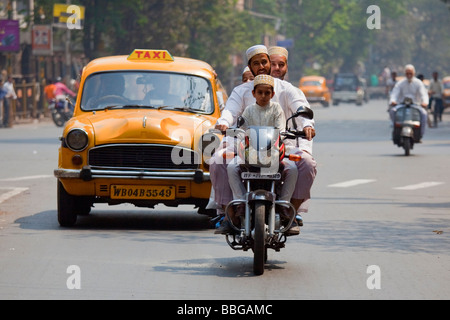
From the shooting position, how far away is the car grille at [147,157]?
1267cm

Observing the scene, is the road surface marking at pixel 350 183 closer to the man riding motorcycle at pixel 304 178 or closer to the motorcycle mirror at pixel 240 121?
the man riding motorcycle at pixel 304 178


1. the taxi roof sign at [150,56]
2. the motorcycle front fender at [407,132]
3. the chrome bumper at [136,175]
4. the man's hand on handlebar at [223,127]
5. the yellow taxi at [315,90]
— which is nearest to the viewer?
the man's hand on handlebar at [223,127]

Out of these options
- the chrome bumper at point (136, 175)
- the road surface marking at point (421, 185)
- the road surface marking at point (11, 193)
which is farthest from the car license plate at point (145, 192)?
the road surface marking at point (421, 185)

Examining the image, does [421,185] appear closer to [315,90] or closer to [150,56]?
[150,56]

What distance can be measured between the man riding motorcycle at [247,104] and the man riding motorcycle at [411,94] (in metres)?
15.9

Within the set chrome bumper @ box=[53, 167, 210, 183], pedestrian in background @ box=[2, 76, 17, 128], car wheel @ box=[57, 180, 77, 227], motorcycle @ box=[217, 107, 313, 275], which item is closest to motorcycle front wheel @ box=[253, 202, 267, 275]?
motorcycle @ box=[217, 107, 313, 275]

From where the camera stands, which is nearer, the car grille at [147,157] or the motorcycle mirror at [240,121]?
the motorcycle mirror at [240,121]

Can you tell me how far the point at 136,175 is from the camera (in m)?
12.6

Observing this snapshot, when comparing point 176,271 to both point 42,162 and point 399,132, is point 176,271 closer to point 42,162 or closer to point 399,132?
point 42,162

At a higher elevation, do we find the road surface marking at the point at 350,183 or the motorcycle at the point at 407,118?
the motorcycle at the point at 407,118

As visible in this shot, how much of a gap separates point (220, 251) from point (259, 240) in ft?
6.27

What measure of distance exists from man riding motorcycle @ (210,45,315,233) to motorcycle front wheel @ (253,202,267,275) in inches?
25.6
